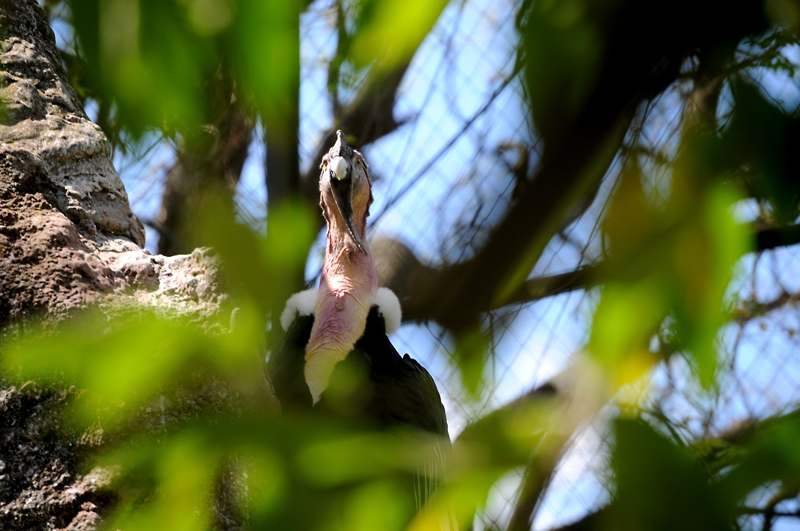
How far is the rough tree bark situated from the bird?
51 centimetres

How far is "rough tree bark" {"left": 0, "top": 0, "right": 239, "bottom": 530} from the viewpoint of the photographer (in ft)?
3.69

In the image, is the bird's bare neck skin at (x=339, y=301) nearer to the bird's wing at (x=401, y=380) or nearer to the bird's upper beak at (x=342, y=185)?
the bird's wing at (x=401, y=380)

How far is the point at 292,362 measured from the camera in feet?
7.09

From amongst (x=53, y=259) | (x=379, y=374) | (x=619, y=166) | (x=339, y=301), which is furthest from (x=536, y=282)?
(x=339, y=301)

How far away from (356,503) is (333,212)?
6.58ft

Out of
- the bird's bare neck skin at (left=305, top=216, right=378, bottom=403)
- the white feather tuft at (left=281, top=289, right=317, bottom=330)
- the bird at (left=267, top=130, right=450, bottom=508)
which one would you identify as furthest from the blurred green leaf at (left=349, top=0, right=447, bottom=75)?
the white feather tuft at (left=281, top=289, right=317, bottom=330)

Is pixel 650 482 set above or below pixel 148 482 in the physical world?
below

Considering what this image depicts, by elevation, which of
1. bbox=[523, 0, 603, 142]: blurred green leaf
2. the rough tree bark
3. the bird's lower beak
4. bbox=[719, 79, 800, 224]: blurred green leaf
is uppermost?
the bird's lower beak

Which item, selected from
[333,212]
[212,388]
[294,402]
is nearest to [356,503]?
[212,388]

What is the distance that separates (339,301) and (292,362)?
0.25 m

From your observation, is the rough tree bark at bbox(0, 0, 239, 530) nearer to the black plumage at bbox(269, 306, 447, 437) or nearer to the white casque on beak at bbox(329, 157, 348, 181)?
the black plumage at bbox(269, 306, 447, 437)

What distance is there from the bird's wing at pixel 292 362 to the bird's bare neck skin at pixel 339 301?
23 mm

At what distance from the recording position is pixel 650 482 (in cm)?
36

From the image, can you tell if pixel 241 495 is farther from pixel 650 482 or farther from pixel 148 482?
pixel 650 482
